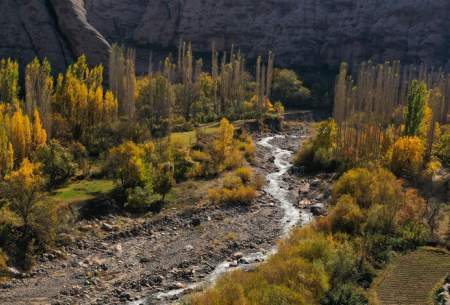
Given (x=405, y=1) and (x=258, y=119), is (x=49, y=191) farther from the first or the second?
(x=405, y=1)

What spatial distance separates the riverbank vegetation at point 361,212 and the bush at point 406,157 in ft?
0.33

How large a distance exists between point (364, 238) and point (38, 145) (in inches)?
1261

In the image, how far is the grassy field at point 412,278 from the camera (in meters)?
26.8

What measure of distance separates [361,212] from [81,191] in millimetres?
23734

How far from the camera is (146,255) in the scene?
117 feet

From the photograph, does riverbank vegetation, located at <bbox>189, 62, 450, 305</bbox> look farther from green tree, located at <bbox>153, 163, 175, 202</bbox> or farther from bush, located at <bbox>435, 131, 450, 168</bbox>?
green tree, located at <bbox>153, 163, 175, 202</bbox>

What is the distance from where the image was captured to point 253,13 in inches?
5192

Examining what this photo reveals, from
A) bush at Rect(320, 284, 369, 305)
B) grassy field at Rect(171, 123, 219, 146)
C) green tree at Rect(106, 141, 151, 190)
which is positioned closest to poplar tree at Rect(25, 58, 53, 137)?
green tree at Rect(106, 141, 151, 190)

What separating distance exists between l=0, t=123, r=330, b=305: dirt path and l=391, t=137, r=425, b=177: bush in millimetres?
13449

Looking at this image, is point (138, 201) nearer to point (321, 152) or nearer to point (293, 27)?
point (321, 152)

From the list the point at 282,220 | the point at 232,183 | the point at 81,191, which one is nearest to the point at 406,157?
the point at 282,220

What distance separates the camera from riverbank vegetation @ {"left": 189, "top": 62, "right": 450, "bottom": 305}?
25.3 metres

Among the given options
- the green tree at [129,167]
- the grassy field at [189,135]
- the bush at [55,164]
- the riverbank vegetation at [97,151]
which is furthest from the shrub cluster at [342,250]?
the grassy field at [189,135]

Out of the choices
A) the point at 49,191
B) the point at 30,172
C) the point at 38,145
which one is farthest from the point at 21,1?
the point at 30,172
